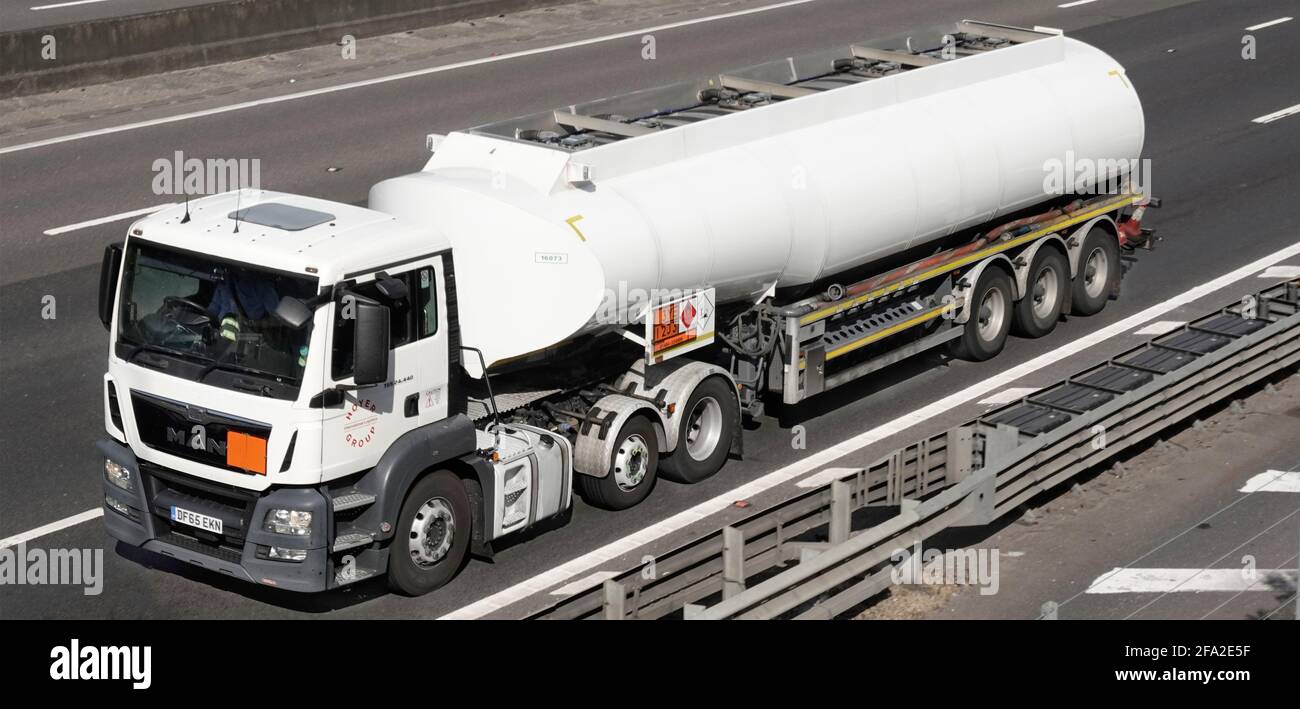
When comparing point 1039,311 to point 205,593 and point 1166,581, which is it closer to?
point 1166,581

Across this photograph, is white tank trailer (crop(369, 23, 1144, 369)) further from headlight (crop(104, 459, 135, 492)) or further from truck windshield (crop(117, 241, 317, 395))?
headlight (crop(104, 459, 135, 492))

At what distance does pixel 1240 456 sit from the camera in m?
14.9

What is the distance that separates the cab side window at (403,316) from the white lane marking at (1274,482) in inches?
282

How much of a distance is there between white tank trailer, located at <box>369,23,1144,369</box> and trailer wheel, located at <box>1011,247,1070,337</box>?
87 cm

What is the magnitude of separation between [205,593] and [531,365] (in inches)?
120

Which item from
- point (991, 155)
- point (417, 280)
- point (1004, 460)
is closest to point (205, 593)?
point (417, 280)

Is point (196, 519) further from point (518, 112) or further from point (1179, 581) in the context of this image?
point (518, 112)

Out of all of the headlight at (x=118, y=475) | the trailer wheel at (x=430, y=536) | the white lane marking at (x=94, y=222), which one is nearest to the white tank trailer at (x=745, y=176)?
the trailer wheel at (x=430, y=536)

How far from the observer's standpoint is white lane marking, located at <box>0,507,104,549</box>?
41.9 ft

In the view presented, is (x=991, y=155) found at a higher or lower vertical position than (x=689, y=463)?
higher

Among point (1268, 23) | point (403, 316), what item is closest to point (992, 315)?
point (403, 316)

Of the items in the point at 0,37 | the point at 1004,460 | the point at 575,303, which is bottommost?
the point at 1004,460

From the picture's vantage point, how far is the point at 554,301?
41.4 feet

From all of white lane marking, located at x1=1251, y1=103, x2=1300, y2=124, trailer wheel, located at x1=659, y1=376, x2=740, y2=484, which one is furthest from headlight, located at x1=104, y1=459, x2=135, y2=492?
white lane marking, located at x1=1251, y1=103, x2=1300, y2=124
